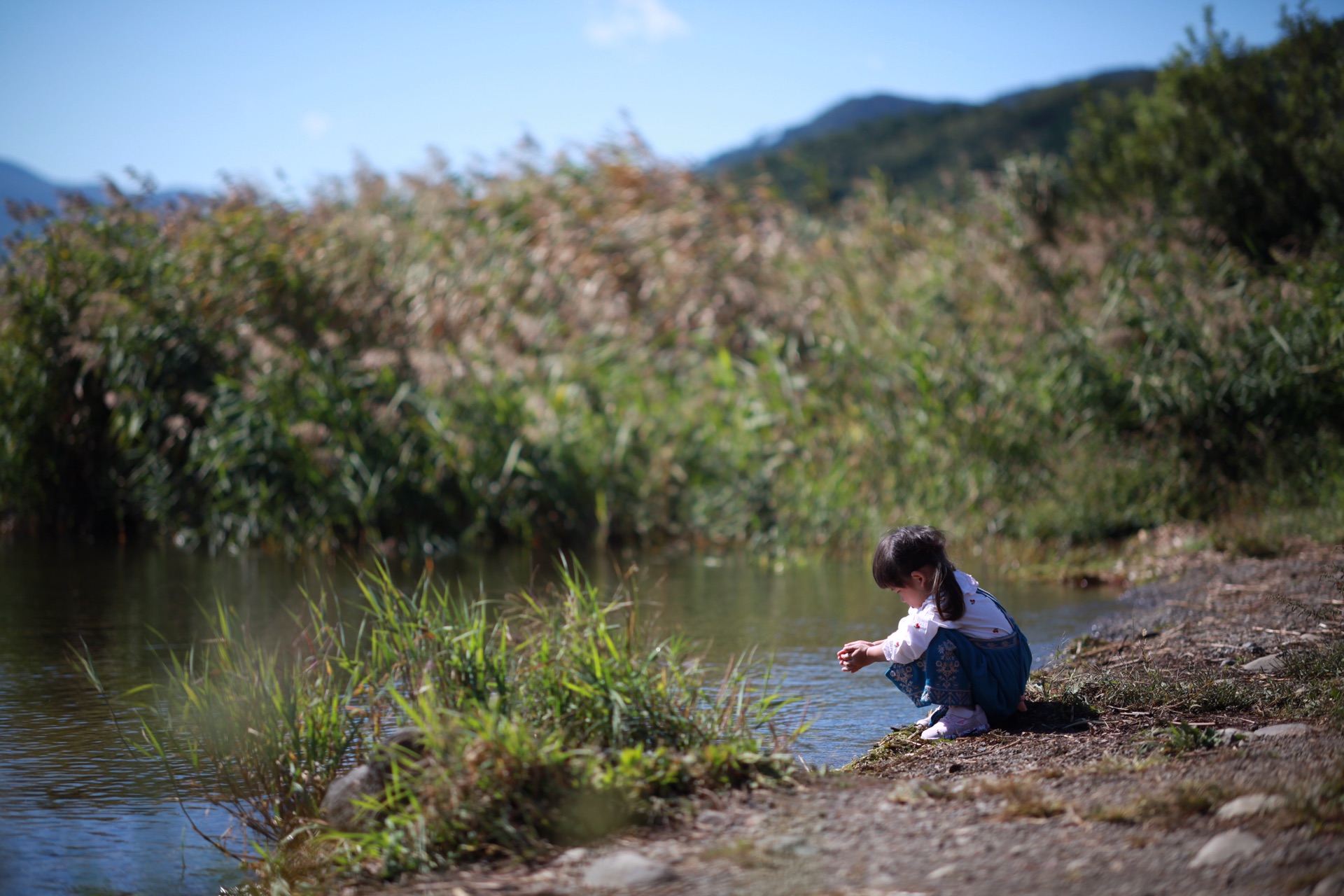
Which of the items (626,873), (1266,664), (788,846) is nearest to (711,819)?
(788,846)

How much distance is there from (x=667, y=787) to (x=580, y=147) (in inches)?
437

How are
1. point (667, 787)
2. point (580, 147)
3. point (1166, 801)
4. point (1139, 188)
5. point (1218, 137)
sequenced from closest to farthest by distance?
point (1166, 801), point (667, 787), point (1218, 137), point (1139, 188), point (580, 147)

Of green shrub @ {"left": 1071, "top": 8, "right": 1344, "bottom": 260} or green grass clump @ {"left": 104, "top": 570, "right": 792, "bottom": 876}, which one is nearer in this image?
green grass clump @ {"left": 104, "top": 570, "right": 792, "bottom": 876}

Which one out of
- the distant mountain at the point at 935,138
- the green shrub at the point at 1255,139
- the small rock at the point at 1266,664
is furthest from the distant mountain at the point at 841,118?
the small rock at the point at 1266,664

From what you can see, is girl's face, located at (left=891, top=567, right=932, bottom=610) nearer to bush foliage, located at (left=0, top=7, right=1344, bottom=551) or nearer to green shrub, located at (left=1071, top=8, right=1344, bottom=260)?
bush foliage, located at (left=0, top=7, right=1344, bottom=551)

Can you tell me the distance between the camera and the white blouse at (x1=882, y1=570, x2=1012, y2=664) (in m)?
3.97

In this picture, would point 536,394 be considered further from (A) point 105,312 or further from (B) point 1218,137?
(B) point 1218,137

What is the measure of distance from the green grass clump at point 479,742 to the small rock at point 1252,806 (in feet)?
3.78

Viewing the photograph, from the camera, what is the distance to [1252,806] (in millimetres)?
2732

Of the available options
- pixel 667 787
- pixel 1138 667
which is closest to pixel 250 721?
pixel 667 787

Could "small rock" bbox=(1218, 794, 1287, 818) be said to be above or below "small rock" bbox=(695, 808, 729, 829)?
above

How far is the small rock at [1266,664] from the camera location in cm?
428

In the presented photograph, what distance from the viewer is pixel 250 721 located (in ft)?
11.8

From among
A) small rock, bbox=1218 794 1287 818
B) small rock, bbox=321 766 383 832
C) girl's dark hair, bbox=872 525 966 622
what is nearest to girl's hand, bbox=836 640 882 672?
girl's dark hair, bbox=872 525 966 622
